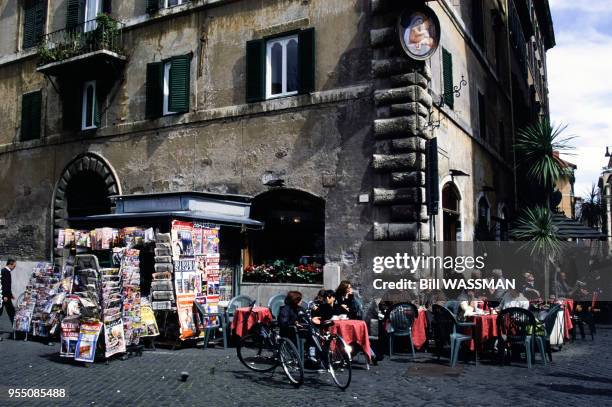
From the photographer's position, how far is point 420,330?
440 inches

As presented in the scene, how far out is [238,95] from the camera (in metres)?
14.9

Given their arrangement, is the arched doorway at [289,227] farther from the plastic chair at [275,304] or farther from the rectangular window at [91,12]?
the rectangular window at [91,12]

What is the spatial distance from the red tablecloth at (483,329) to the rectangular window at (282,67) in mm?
6833

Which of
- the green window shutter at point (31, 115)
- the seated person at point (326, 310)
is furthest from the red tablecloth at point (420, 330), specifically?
the green window shutter at point (31, 115)

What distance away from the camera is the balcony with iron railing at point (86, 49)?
16656 millimetres

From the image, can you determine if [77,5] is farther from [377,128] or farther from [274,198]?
[377,128]

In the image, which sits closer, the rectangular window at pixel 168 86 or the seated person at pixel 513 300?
the seated person at pixel 513 300

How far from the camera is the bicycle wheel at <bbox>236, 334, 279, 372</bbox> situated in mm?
9133

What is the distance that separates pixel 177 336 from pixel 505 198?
1441 cm

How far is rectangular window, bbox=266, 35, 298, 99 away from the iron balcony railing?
4854 millimetres

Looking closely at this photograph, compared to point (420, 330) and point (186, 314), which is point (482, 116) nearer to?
point (420, 330)

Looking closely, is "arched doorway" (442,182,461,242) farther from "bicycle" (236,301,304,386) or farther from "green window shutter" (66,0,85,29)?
"green window shutter" (66,0,85,29)

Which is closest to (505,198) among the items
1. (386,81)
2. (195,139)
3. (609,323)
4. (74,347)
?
(609,323)

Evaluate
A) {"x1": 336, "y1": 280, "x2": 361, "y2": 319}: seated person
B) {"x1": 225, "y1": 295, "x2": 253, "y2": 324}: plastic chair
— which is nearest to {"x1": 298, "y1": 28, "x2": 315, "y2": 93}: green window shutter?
{"x1": 225, "y1": 295, "x2": 253, "y2": 324}: plastic chair
